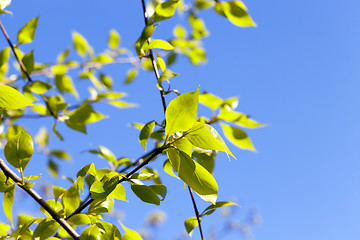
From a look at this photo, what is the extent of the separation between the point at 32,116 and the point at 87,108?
Answer: 0.27 m

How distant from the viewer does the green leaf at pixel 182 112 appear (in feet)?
1.26

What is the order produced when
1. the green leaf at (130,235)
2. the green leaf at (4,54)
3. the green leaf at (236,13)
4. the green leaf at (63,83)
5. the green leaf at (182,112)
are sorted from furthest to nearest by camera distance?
the green leaf at (63,83)
the green leaf at (4,54)
the green leaf at (236,13)
the green leaf at (130,235)
the green leaf at (182,112)

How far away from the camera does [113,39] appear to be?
4.86 ft

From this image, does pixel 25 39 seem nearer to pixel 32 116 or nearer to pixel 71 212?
pixel 32 116

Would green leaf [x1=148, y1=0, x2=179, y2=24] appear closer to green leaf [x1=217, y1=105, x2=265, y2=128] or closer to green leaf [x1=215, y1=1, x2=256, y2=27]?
green leaf [x1=215, y1=1, x2=256, y2=27]

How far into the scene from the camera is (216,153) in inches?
24.3

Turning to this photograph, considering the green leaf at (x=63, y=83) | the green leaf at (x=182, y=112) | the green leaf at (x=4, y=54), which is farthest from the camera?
the green leaf at (x=63, y=83)

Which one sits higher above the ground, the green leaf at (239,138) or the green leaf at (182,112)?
the green leaf at (239,138)

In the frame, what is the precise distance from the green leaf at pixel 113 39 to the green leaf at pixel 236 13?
0.92 metres

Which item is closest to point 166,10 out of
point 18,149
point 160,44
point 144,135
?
point 160,44

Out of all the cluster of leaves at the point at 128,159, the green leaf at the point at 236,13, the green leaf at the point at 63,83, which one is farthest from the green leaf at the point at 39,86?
the green leaf at the point at 236,13

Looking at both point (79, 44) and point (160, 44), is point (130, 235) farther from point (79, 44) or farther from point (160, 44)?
point (79, 44)

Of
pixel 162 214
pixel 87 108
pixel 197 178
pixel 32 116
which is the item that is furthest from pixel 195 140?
pixel 162 214

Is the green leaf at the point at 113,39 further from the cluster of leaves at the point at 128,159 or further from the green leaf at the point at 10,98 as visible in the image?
the green leaf at the point at 10,98
